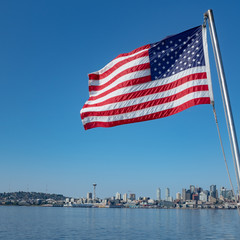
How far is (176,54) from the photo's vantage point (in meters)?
9.49

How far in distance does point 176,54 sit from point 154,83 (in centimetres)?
102

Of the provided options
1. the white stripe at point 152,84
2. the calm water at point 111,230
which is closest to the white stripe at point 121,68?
the white stripe at point 152,84

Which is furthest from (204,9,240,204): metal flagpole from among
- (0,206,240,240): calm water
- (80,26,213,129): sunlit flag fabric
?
(0,206,240,240): calm water

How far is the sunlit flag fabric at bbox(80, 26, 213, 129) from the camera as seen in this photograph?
8836mm

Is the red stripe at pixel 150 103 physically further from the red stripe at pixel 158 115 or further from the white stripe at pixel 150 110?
the red stripe at pixel 158 115

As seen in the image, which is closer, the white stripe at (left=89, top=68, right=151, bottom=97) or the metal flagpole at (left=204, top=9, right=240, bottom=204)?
the metal flagpole at (left=204, top=9, right=240, bottom=204)

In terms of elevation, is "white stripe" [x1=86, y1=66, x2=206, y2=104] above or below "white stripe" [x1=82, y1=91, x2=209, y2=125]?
above

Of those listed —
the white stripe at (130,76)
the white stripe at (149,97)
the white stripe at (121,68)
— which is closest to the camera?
the white stripe at (149,97)

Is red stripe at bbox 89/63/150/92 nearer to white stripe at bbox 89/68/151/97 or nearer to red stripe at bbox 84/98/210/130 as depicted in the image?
white stripe at bbox 89/68/151/97

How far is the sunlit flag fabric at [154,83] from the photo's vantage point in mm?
8836

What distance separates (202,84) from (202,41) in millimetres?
1184

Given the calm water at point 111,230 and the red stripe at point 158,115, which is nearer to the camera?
the red stripe at point 158,115

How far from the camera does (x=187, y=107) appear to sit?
28.9ft

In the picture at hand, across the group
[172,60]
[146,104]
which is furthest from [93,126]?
[172,60]
